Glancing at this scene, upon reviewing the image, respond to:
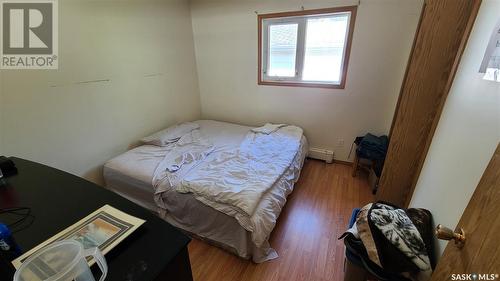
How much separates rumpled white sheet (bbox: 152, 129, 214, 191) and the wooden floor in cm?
62

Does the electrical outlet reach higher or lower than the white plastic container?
lower

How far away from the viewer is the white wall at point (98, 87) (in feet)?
5.53

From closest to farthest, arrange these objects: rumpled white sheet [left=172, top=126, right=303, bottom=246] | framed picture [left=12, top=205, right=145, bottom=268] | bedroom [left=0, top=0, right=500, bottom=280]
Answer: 1. framed picture [left=12, top=205, right=145, bottom=268]
2. bedroom [left=0, top=0, right=500, bottom=280]
3. rumpled white sheet [left=172, top=126, right=303, bottom=246]

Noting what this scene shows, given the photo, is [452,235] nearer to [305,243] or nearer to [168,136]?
[305,243]

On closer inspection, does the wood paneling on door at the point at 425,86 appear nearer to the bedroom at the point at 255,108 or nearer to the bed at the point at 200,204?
the bedroom at the point at 255,108

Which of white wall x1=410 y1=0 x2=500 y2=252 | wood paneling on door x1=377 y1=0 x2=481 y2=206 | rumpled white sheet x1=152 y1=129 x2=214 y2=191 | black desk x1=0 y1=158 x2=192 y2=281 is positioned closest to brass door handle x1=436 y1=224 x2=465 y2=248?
white wall x1=410 y1=0 x2=500 y2=252

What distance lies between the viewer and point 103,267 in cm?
59

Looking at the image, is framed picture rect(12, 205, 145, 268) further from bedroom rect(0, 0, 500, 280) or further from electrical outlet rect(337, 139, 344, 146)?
electrical outlet rect(337, 139, 344, 146)

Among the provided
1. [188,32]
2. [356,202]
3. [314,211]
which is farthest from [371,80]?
[188,32]

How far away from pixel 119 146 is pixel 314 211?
7.59ft

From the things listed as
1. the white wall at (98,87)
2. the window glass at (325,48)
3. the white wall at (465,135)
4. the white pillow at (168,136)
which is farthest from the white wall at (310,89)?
the white wall at (465,135)

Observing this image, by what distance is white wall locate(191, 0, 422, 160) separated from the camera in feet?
7.37

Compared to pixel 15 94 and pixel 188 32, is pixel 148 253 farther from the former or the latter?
pixel 188 32

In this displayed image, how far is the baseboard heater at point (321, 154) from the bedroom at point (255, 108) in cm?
2
